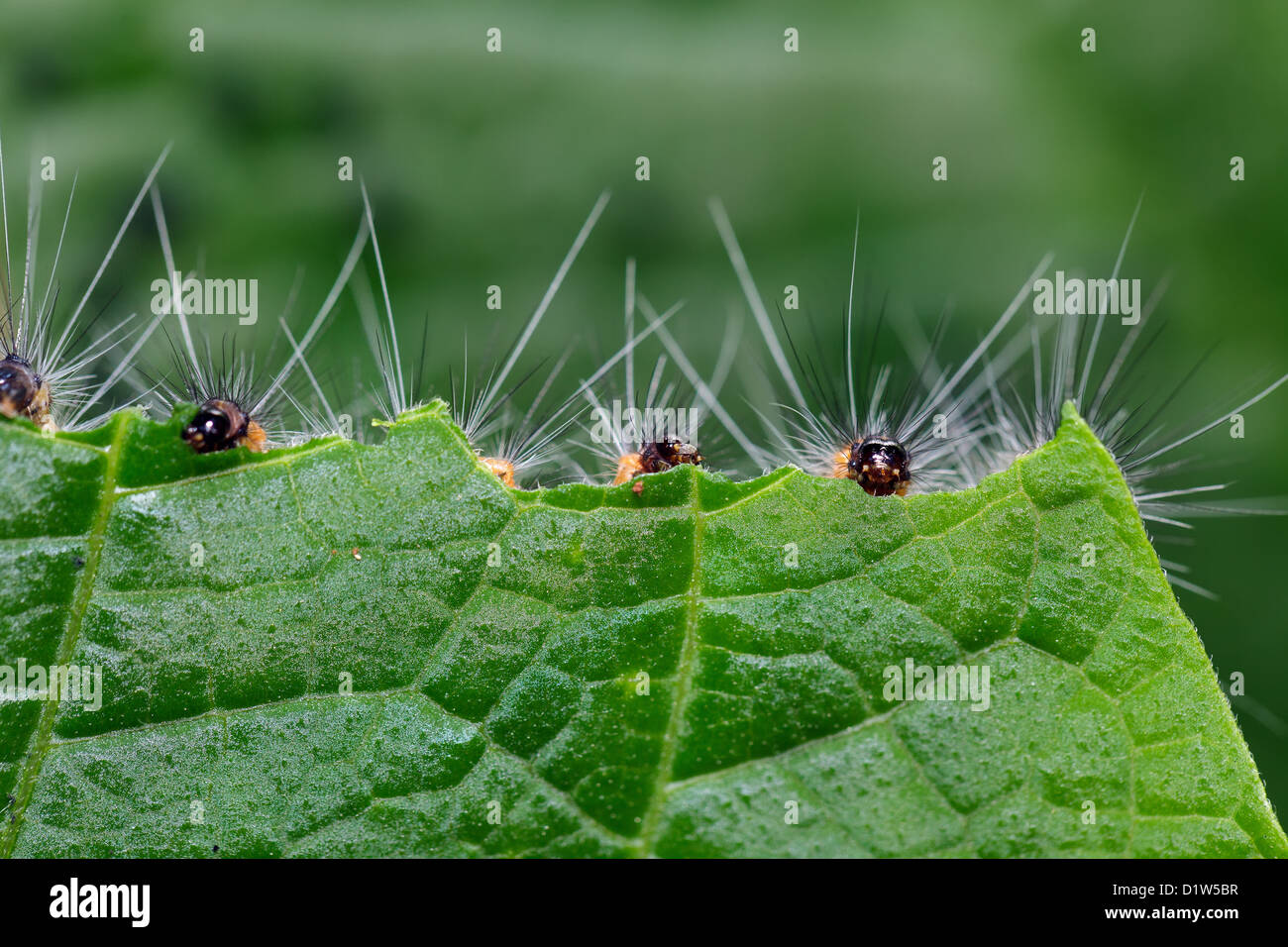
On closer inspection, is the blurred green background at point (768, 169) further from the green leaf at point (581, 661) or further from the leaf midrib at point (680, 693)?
the leaf midrib at point (680, 693)

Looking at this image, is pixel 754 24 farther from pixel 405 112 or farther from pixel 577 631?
pixel 577 631

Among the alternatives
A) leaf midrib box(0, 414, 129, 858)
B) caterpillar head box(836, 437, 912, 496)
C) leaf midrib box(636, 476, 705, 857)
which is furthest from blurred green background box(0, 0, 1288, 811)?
leaf midrib box(636, 476, 705, 857)

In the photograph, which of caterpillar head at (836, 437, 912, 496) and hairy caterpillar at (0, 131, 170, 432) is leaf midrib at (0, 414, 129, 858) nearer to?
hairy caterpillar at (0, 131, 170, 432)

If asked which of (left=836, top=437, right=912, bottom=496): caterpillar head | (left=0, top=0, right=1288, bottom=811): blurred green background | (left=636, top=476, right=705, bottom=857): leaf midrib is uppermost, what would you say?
(left=0, top=0, right=1288, bottom=811): blurred green background

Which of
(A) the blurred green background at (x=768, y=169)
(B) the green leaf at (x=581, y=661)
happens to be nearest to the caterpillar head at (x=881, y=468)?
(B) the green leaf at (x=581, y=661)

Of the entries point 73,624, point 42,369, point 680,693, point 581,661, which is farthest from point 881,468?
point 42,369
